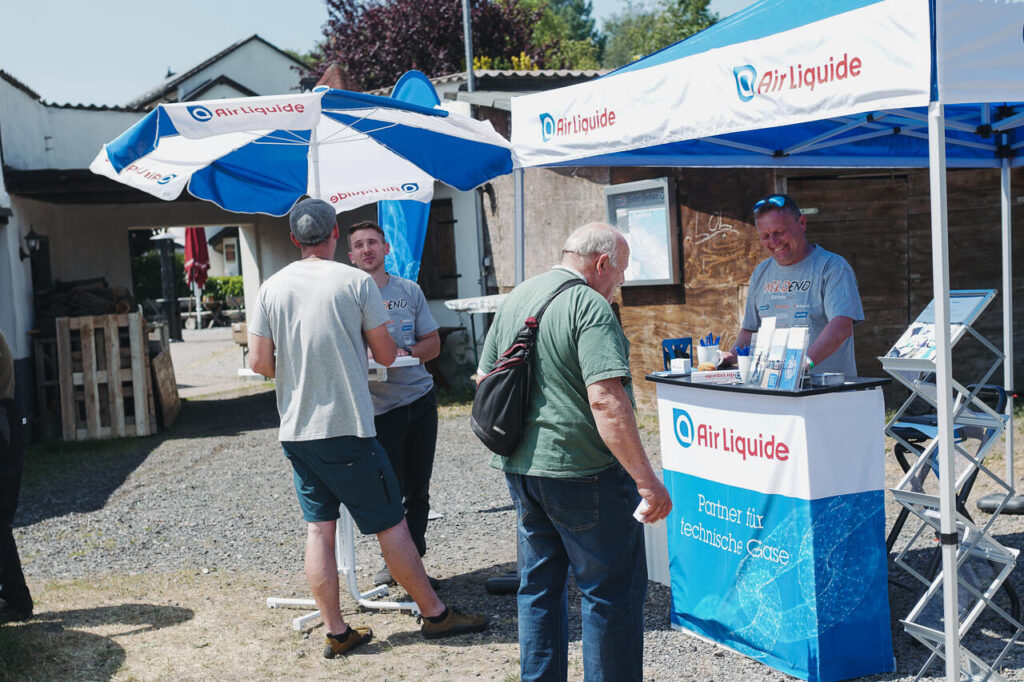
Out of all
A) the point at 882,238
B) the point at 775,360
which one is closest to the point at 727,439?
the point at 775,360

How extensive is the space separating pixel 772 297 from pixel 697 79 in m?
1.17

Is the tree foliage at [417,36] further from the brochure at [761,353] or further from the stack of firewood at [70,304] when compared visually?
the brochure at [761,353]

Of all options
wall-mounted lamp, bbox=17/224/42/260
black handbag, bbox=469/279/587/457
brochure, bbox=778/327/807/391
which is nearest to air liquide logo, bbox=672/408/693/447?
brochure, bbox=778/327/807/391

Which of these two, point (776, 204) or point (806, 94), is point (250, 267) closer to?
point (776, 204)

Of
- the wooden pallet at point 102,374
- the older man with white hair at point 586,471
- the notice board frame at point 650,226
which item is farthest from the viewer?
the wooden pallet at point 102,374

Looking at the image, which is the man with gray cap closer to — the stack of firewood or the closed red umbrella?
the stack of firewood

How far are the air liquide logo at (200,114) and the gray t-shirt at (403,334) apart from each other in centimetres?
116

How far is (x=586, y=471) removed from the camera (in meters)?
3.00

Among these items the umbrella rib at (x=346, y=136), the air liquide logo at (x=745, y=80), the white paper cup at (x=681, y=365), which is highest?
the umbrella rib at (x=346, y=136)

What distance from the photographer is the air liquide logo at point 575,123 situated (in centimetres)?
447

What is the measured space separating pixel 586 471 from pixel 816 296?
1.87 meters

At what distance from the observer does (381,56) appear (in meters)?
26.4

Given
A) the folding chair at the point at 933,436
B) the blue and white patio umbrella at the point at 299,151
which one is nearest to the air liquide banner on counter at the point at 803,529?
the folding chair at the point at 933,436

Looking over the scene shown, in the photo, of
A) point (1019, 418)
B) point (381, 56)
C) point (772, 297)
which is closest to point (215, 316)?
point (381, 56)
